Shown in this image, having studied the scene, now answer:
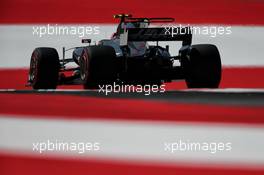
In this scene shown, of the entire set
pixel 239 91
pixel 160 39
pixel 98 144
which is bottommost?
pixel 98 144

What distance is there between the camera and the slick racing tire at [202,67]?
179 cm

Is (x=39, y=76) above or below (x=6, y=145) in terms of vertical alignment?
above

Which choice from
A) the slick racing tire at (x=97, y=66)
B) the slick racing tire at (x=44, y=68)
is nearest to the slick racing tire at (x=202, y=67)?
the slick racing tire at (x=97, y=66)

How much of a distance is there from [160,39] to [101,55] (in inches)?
5.3

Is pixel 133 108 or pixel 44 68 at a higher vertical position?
pixel 44 68

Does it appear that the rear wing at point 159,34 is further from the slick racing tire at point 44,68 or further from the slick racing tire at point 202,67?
the slick racing tire at point 44,68

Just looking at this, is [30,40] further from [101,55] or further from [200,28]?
[200,28]

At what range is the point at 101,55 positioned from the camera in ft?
6.02

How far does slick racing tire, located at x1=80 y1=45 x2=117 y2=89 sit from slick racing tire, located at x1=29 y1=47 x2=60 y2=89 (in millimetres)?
61

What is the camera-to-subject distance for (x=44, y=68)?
188cm

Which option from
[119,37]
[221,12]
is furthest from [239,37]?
[119,37]

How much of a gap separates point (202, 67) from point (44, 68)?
358 millimetres

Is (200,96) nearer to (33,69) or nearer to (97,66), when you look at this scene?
(97,66)

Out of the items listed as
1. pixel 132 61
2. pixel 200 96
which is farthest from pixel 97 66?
pixel 200 96
